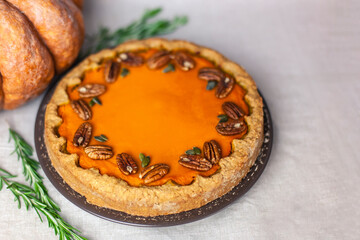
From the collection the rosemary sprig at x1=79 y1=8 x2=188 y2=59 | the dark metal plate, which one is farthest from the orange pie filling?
the rosemary sprig at x1=79 y1=8 x2=188 y2=59

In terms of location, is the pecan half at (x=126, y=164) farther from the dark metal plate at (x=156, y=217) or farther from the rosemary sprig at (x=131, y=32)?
the rosemary sprig at (x=131, y=32)

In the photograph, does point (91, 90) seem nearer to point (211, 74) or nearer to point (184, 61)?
point (184, 61)

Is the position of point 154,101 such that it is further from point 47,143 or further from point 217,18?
point 217,18

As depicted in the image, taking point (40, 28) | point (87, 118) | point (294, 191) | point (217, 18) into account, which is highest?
point (40, 28)

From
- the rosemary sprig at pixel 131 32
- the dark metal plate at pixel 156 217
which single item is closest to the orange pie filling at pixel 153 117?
the dark metal plate at pixel 156 217

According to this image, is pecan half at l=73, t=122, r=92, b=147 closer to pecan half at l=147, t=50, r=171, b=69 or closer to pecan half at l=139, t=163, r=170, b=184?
pecan half at l=139, t=163, r=170, b=184

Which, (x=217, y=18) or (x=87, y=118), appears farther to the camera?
(x=217, y=18)

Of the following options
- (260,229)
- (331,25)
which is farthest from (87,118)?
(331,25)
